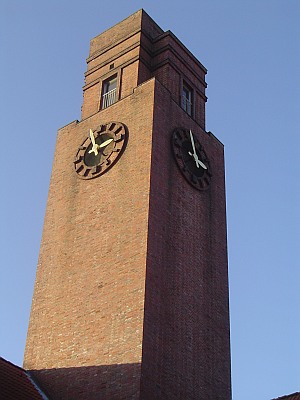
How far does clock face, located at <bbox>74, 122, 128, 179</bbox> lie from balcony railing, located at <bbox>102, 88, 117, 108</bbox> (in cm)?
170

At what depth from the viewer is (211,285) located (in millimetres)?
22375

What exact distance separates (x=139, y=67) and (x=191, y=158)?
431 centimetres

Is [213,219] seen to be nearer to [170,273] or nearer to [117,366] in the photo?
[170,273]

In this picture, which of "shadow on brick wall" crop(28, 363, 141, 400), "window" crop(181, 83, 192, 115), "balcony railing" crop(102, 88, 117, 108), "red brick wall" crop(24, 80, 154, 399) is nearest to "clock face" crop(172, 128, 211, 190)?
"red brick wall" crop(24, 80, 154, 399)

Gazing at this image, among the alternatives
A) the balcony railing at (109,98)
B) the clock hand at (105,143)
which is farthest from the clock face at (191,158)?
the balcony railing at (109,98)

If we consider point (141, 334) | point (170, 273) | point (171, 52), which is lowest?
point (141, 334)

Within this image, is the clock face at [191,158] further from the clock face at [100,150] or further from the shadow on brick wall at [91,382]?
the shadow on brick wall at [91,382]

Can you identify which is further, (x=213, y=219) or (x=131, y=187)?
(x=213, y=219)

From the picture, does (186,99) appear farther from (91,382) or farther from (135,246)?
(91,382)

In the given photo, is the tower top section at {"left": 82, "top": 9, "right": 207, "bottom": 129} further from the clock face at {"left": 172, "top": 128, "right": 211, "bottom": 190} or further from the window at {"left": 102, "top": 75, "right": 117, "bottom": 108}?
the clock face at {"left": 172, "top": 128, "right": 211, "bottom": 190}

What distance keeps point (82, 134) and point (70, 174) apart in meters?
1.73

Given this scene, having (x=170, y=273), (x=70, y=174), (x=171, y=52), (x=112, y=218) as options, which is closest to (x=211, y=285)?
(x=170, y=273)

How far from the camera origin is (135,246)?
20.2m

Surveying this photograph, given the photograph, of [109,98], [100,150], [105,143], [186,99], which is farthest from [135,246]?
[186,99]
